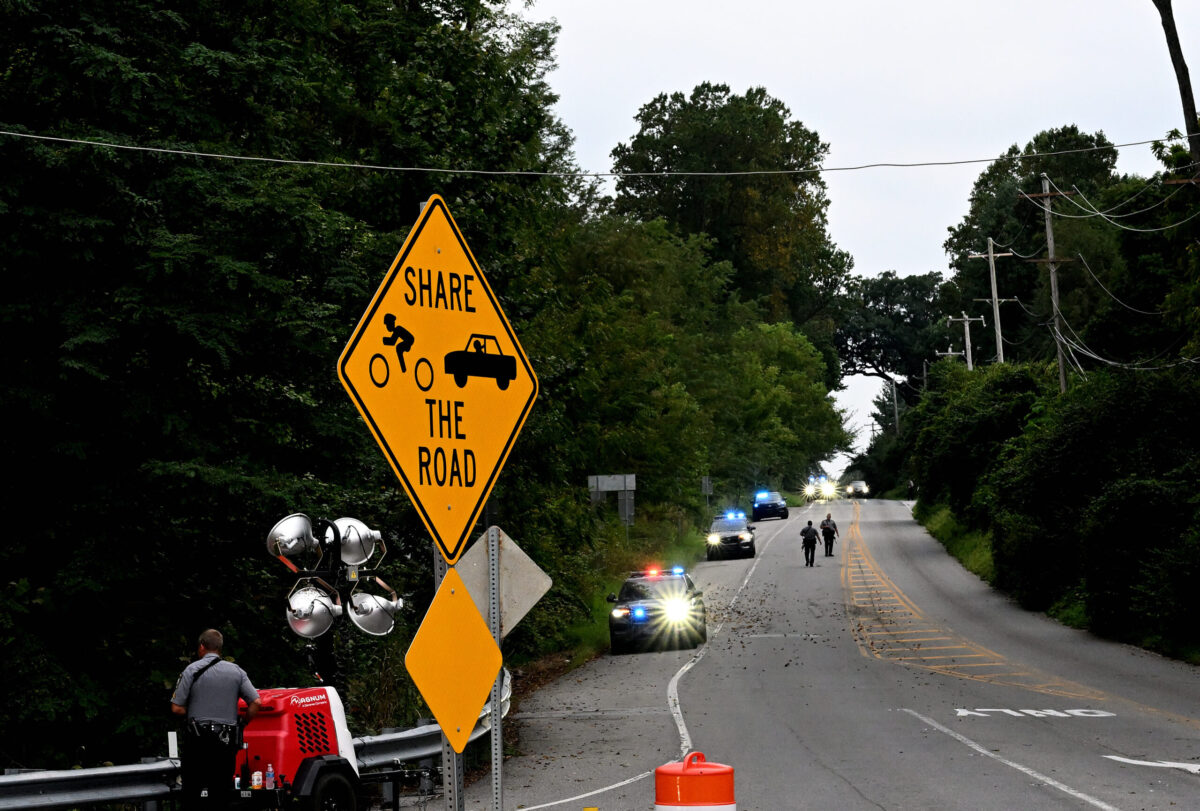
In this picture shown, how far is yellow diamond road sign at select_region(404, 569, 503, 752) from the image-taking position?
19.0ft

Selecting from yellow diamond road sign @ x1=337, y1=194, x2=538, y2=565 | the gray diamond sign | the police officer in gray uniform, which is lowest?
the police officer in gray uniform

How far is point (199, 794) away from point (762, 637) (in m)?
24.0

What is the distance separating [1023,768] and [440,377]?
33.7 ft

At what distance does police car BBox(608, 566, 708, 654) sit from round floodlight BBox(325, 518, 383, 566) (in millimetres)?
19965

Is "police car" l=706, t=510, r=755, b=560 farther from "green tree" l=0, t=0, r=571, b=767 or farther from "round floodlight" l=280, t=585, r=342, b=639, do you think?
"round floodlight" l=280, t=585, r=342, b=639

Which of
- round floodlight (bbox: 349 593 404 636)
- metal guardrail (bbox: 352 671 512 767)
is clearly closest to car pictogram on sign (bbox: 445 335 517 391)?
round floodlight (bbox: 349 593 404 636)

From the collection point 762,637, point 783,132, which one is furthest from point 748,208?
point 762,637

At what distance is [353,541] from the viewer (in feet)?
35.8

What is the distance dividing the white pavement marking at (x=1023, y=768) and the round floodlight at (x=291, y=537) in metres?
6.94

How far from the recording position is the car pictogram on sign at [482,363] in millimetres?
6043

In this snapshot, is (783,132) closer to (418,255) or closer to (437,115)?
(437,115)

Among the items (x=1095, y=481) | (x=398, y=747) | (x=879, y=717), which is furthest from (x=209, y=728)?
(x=1095, y=481)

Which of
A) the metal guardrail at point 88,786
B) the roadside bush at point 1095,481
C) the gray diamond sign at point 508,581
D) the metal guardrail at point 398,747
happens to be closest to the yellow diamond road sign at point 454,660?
the gray diamond sign at point 508,581

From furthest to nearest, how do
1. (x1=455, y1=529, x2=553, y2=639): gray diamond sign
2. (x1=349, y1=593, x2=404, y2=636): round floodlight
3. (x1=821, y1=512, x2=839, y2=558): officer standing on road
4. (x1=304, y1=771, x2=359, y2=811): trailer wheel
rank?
1. (x1=821, y1=512, x2=839, y2=558): officer standing on road
2. (x1=349, y1=593, x2=404, y2=636): round floodlight
3. (x1=304, y1=771, x2=359, y2=811): trailer wheel
4. (x1=455, y1=529, x2=553, y2=639): gray diamond sign
